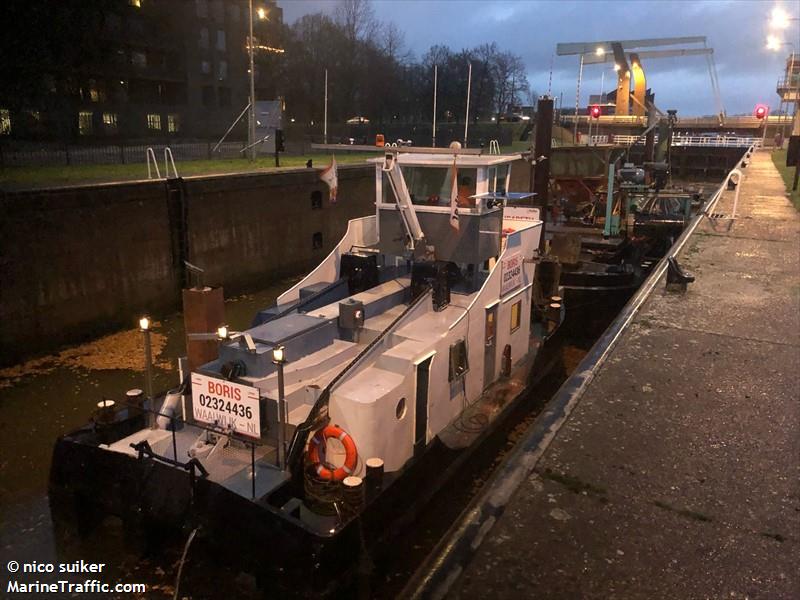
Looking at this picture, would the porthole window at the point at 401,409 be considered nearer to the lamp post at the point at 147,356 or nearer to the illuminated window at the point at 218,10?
the lamp post at the point at 147,356

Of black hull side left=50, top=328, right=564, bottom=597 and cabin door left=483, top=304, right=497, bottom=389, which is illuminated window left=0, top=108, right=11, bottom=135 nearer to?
black hull side left=50, top=328, right=564, bottom=597

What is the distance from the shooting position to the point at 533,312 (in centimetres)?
1189

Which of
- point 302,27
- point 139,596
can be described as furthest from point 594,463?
point 302,27

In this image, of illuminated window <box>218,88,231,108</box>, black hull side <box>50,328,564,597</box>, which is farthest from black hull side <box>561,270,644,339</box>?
illuminated window <box>218,88,231,108</box>

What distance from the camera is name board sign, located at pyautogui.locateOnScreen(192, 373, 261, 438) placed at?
5.81 meters

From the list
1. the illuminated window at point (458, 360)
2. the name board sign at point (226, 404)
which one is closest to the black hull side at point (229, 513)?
the name board sign at point (226, 404)

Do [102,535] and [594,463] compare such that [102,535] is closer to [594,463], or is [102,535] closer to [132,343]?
[594,463]

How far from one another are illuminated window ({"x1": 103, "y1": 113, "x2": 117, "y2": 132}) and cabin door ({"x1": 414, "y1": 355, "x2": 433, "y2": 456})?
38450mm

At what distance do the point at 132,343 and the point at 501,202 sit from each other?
8.64 metres

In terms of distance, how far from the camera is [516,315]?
10.0 metres

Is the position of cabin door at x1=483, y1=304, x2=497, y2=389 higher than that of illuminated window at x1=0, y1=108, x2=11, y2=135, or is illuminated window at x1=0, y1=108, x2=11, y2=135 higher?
illuminated window at x1=0, y1=108, x2=11, y2=135

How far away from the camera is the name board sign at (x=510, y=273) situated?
909cm

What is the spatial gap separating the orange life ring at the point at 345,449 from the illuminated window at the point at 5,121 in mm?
29288

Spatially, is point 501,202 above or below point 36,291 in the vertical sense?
above
